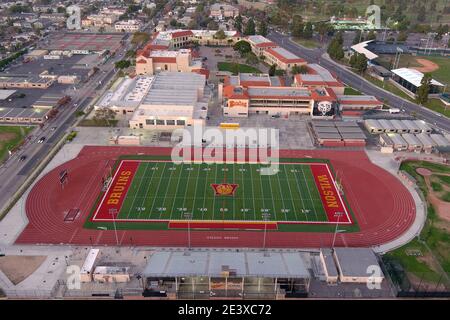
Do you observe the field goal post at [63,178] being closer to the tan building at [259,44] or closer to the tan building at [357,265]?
the tan building at [357,265]

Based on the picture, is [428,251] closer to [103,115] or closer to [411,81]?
[103,115]

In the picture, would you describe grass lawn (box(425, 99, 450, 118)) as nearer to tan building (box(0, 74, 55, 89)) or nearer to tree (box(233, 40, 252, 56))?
tree (box(233, 40, 252, 56))

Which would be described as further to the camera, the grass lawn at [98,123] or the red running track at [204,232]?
the grass lawn at [98,123]

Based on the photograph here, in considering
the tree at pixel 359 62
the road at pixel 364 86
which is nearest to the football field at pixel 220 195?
the road at pixel 364 86

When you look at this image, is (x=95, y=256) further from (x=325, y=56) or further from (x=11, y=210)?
(x=325, y=56)

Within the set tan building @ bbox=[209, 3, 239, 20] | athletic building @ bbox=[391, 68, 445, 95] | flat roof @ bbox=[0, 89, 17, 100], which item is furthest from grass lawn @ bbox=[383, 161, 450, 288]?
tan building @ bbox=[209, 3, 239, 20]

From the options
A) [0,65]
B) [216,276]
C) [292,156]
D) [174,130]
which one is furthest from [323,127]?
[0,65]

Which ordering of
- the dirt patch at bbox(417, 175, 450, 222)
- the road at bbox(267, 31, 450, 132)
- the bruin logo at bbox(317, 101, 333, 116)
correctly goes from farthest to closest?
the road at bbox(267, 31, 450, 132) → the bruin logo at bbox(317, 101, 333, 116) → the dirt patch at bbox(417, 175, 450, 222)
